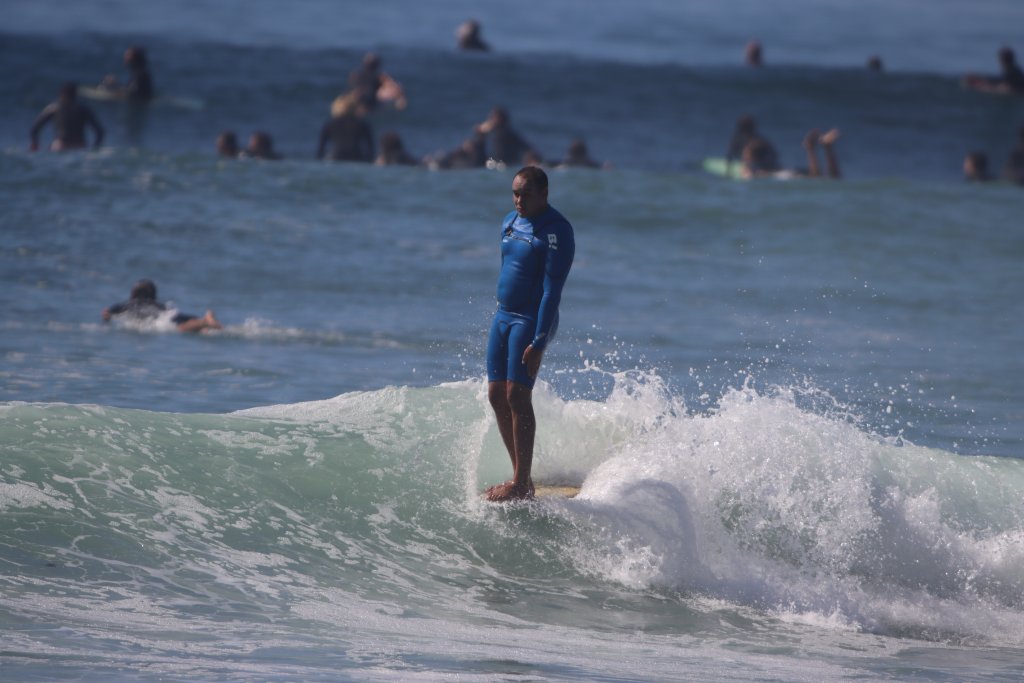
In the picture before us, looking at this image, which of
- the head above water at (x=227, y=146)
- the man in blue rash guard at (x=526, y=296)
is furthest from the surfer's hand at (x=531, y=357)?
the head above water at (x=227, y=146)

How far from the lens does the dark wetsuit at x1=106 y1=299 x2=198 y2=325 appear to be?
13266mm

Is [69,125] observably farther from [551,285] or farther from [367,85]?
[551,285]

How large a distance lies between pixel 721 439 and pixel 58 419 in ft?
12.5

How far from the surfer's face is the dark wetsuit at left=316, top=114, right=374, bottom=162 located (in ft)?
48.5

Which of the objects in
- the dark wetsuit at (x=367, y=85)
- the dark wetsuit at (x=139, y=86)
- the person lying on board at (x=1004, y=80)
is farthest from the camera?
the person lying on board at (x=1004, y=80)

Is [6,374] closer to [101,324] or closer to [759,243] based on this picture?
[101,324]

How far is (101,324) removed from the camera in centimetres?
1340

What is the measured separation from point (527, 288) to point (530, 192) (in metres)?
0.48

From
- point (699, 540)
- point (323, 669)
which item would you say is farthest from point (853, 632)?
point (323, 669)

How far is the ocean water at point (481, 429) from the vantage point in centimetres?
659

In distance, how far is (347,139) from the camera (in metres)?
21.9

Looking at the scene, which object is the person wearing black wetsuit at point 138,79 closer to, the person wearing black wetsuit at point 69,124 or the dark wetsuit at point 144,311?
the person wearing black wetsuit at point 69,124

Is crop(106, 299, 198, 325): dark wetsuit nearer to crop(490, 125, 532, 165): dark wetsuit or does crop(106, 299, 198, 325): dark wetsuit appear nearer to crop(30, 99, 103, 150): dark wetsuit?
crop(30, 99, 103, 150): dark wetsuit

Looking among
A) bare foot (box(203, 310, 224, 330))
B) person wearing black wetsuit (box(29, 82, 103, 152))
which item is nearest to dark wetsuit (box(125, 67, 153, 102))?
person wearing black wetsuit (box(29, 82, 103, 152))
